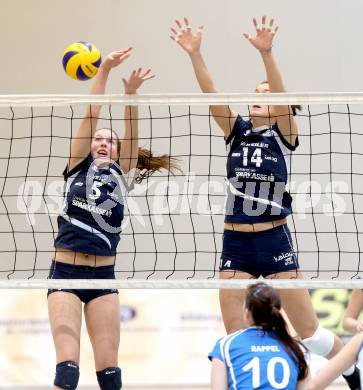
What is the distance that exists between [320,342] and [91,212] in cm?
176

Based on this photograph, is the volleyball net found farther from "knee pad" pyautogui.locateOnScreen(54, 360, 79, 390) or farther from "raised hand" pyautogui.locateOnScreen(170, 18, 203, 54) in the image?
"knee pad" pyautogui.locateOnScreen(54, 360, 79, 390)

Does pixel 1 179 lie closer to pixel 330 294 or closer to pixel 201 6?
pixel 201 6

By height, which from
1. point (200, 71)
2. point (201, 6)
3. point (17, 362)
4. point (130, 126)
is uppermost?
point (201, 6)

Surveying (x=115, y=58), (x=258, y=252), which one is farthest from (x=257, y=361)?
(x=115, y=58)

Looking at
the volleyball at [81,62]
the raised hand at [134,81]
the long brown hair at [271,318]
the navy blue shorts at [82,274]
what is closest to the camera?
the long brown hair at [271,318]

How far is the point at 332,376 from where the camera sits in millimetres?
3844

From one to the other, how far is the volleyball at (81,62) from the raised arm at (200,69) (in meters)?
0.63

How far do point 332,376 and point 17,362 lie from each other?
20.2 feet

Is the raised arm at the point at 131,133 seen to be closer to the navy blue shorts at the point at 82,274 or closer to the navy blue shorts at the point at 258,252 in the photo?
the navy blue shorts at the point at 82,274

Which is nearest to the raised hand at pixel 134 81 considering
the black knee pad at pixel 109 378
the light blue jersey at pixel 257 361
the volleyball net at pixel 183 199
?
the black knee pad at pixel 109 378

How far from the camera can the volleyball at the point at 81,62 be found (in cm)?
614

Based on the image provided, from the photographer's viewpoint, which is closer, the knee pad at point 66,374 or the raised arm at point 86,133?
the knee pad at point 66,374

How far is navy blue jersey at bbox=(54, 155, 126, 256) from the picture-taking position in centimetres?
566

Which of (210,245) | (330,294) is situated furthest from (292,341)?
(210,245)
